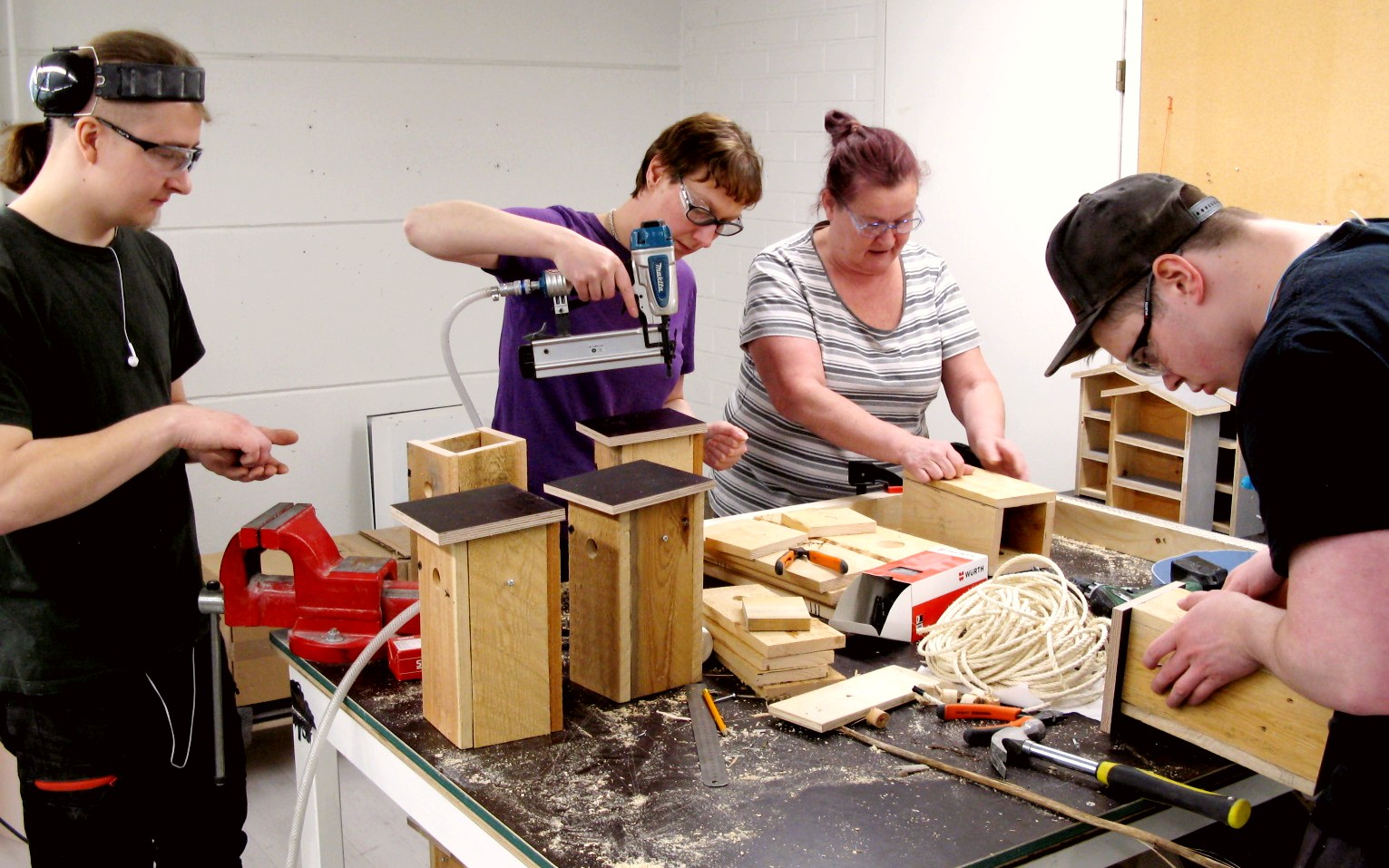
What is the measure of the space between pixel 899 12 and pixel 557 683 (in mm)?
3298

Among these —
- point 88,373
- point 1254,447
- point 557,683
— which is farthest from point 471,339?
point 1254,447

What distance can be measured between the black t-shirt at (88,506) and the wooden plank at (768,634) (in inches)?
34.8

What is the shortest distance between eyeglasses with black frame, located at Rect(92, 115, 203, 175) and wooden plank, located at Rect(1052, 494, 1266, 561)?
5.58ft

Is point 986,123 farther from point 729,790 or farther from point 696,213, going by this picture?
point 729,790

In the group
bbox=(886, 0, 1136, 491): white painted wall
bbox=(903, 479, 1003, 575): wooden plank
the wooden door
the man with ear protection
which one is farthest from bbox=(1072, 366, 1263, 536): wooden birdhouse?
the man with ear protection

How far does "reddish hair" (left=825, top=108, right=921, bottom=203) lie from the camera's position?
2.38 m

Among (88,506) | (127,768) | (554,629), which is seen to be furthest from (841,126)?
(127,768)

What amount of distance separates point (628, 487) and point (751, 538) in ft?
1.45

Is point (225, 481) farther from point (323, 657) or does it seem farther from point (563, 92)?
point (323, 657)

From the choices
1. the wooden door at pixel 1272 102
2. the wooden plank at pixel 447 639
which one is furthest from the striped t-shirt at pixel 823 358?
the wooden plank at pixel 447 639

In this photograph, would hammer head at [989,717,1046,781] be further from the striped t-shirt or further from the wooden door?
the wooden door

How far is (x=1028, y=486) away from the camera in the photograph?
2.16 m

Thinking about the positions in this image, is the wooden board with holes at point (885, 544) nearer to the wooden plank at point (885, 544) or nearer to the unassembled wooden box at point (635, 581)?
the wooden plank at point (885, 544)

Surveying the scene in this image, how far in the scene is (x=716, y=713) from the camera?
1.57 meters
